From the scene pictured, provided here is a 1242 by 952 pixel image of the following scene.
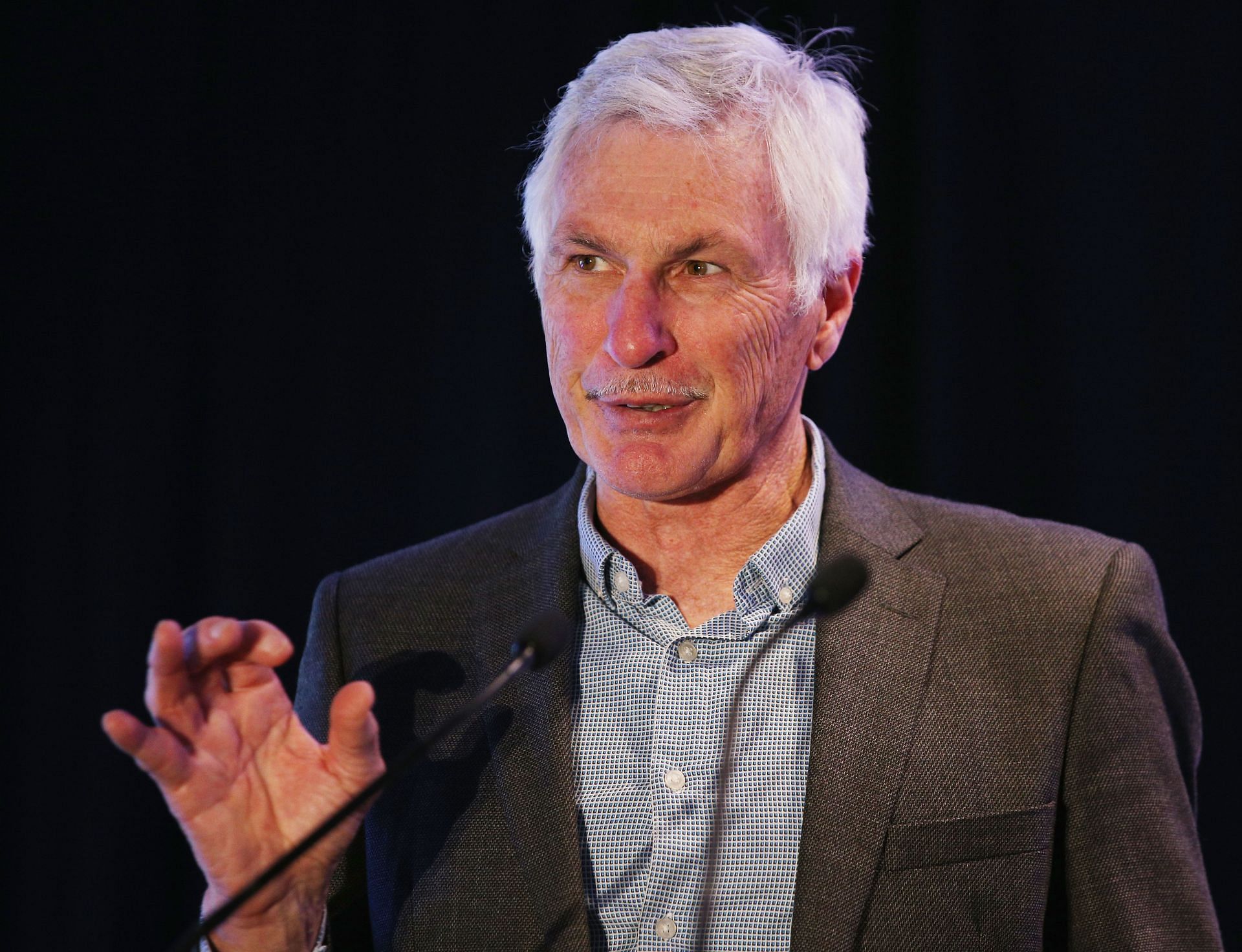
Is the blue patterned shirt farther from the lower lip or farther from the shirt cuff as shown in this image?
the shirt cuff

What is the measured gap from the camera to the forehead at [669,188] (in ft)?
5.61

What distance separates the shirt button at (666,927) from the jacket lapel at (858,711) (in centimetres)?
17

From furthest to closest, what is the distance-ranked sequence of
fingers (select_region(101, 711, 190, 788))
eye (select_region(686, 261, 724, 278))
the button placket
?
1. eye (select_region(686, 261, 724, 278))
2. the button placket
3. fingers (select_region(101, 711, 190, 788))

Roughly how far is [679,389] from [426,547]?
0.57 metres

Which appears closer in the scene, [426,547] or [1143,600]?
[1143,600]

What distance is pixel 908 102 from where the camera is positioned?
254cm

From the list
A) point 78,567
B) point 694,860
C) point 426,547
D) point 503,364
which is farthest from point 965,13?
point 78,567

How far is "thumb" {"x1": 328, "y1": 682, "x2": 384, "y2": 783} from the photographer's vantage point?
1414 millimetres

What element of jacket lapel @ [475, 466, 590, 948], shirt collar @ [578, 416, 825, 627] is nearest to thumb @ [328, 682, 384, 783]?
jacket lapel @ [475, 466, 590, 948]

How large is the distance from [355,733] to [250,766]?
5.7 inches

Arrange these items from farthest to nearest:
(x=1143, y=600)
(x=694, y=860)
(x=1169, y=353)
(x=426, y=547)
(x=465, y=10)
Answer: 1. (x=465, y=10)
2. (x=1169, y=353)
3. (x=426, y=547)
4. (x=1143, y=600)
5. (x=694, y=860)

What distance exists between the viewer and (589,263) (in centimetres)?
179

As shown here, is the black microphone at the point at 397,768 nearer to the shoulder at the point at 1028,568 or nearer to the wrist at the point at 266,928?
the wrist at the point at 266,928

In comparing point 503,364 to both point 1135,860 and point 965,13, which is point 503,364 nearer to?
point 965,13
